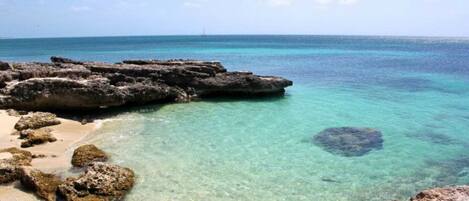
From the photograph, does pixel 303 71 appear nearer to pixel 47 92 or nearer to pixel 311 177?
pixel 47 92

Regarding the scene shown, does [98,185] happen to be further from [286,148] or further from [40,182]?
[286,148]

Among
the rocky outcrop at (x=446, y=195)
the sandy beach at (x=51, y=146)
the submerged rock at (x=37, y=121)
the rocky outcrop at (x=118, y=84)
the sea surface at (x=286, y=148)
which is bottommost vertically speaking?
the sea surface at (x=286, y=148)

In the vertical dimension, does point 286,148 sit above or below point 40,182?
below

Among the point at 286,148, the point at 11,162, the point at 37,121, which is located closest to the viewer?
the point at 11,162

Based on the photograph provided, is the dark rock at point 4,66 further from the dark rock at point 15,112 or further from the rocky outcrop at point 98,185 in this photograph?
the rocky outcrop at point 98,185

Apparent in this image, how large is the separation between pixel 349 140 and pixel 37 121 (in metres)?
14.3

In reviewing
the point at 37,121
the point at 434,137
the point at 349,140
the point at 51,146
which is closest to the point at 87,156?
the point at 51,146

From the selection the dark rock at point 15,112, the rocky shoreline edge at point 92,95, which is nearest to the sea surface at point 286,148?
the rocky shoreline edge at point 92,95

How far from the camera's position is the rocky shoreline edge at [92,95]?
13.2m

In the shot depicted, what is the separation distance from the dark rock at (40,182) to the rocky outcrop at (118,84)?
9.97 meters

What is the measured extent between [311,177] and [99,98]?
13.7 metres

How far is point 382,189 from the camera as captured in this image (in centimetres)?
1405

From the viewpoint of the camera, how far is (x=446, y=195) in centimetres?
767

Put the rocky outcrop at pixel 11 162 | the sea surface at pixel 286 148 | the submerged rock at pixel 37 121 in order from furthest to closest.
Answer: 1. the submerged rock at pixel 37 121
2. the sea surface at pixel 286 148
3. the rocky outcrop at pixel 11 162
